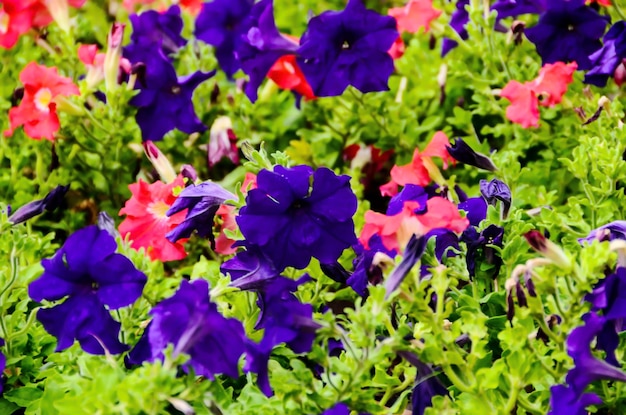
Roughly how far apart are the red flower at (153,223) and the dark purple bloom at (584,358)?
0.79 m

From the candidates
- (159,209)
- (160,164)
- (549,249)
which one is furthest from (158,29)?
(549,249)

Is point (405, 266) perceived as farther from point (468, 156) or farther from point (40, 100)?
point (40, 100)

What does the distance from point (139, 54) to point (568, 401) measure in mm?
1275

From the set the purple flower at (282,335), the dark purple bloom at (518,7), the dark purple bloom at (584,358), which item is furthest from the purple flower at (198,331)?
the dark purple bloom at (518,7)

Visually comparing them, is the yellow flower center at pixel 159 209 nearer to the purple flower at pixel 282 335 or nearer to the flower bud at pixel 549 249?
the purple flower at pixel 282 335

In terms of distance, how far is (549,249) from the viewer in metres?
1.01

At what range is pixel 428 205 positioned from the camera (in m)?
1.36

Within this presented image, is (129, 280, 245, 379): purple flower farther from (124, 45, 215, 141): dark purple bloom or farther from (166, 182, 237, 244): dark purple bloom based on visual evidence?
(124, 45, 215, 141): dark purple bloom

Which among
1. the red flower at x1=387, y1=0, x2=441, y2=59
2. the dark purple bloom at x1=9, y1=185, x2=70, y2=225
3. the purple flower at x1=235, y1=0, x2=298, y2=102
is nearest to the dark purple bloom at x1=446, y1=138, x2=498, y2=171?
the purple flower at x1=235, y1=0, x2=298, y2=102

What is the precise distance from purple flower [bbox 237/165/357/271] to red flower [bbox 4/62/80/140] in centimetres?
78

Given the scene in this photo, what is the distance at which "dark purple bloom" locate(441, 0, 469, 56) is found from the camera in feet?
6.82

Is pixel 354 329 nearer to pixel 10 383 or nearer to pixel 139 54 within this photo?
pixel 10 383

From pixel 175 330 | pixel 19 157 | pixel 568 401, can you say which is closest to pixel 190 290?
pixel 175 330

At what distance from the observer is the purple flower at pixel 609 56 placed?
1.68 m
